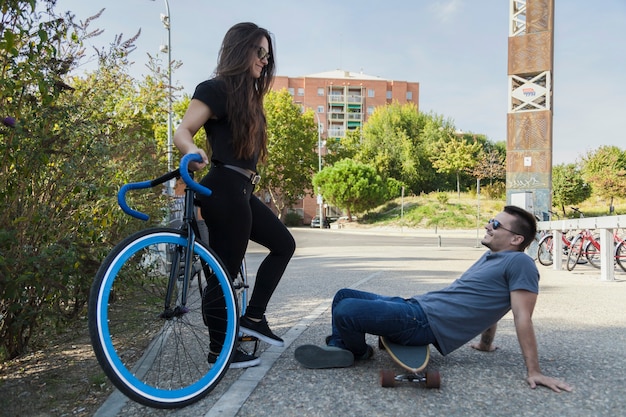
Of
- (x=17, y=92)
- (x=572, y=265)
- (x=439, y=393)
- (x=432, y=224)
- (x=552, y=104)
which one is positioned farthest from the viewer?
(x=432, y=224)

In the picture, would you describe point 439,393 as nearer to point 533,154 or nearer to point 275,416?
point 275,416

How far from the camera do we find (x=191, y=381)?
2.54 meters

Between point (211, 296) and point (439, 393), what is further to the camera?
point (211, 296)

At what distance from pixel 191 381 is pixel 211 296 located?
419 mm

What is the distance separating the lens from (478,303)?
270cm

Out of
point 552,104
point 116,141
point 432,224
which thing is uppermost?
point 552,104

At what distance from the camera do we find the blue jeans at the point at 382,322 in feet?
8.41

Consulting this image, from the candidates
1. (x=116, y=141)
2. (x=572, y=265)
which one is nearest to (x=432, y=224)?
(x=572, y=265)

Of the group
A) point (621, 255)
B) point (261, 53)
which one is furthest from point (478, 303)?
point (621, 255)

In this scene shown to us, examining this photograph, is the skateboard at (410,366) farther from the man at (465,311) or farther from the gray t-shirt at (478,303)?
the gray t-shirt at (478,303)

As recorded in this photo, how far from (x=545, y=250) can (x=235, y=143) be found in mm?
10499

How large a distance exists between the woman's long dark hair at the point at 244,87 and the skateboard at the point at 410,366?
4.11 feet

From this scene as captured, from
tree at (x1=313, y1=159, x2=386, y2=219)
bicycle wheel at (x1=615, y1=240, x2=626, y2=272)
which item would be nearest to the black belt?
bicycle wheel at (x1=615, y1=240, x2=626, y2=272)

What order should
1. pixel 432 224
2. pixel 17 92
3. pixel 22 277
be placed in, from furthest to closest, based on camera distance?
pixel 432 224 < pixel 17 92 < pixel 22 277
